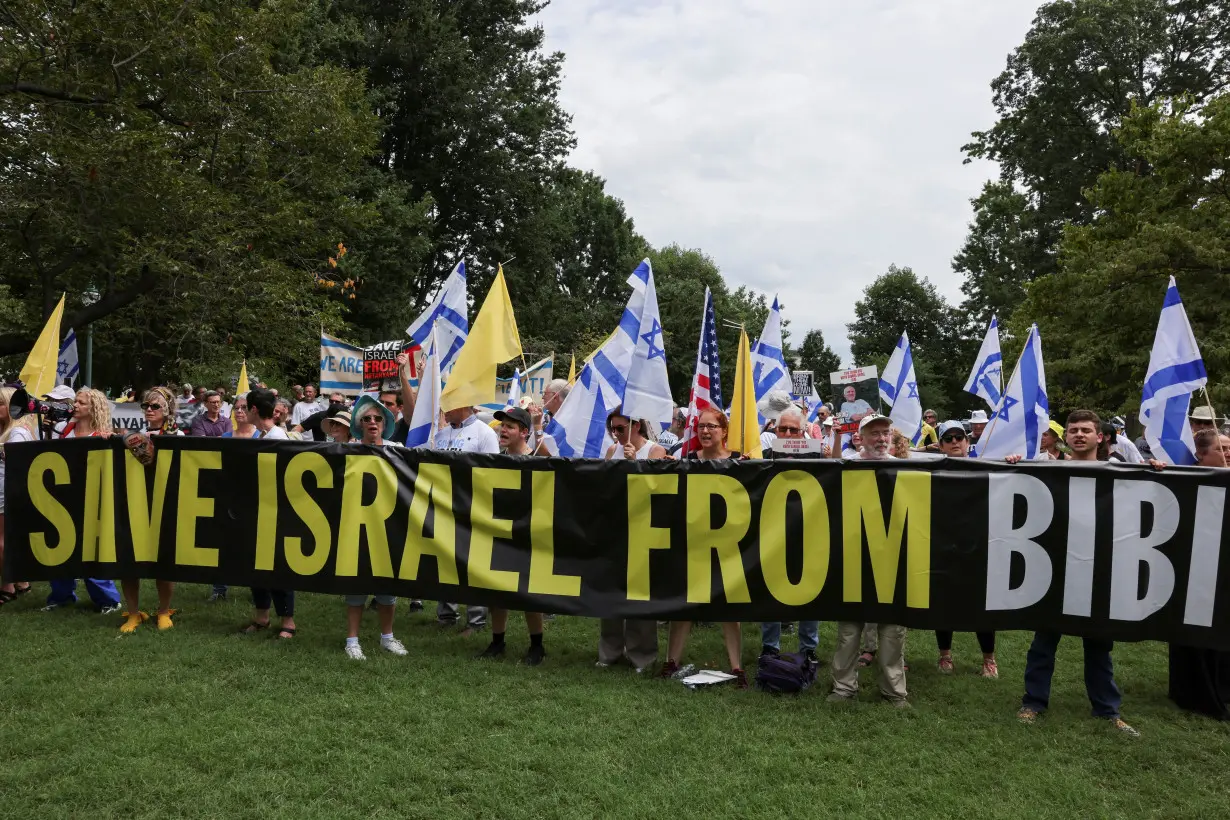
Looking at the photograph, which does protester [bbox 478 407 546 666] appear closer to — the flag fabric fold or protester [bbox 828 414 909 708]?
the flag fabric fold

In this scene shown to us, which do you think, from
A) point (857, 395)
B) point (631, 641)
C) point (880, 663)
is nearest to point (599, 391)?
point (631, 641)

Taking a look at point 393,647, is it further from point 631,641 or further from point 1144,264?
point 1144,264

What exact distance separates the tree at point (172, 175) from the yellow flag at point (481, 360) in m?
12.6

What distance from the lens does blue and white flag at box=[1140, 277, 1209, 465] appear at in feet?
20.7

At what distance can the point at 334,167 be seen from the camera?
2164 centimetres

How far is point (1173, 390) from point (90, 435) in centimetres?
885

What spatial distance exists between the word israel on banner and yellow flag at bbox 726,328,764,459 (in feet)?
20.2

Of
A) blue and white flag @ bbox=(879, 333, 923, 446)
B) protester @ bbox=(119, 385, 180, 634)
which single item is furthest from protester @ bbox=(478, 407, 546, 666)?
blue and white flag @ bbox=(879, 333, 923, 446)

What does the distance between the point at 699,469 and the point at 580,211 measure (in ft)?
183

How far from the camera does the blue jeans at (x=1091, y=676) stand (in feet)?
18.1

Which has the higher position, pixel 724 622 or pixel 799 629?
pixel 724 622

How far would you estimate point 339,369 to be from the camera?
37.5 feet

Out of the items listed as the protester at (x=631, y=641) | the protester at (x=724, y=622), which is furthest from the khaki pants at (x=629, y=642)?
the protester at (x=724, y=622)

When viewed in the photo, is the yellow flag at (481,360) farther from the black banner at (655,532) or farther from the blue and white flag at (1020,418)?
the blue and white flag at (1020,418)
